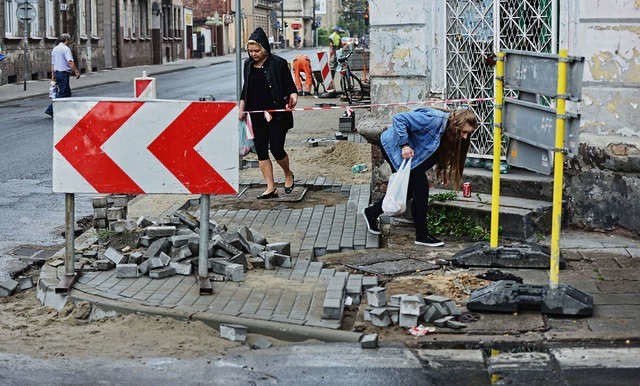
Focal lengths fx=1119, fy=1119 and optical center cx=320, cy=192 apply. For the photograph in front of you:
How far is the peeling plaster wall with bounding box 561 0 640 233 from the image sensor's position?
930cm

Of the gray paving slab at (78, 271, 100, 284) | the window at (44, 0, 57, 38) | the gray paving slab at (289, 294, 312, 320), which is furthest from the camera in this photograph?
the window at (44, 0, 57, 38)

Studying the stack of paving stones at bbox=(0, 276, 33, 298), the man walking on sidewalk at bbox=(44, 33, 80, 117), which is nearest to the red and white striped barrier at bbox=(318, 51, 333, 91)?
the man walking on sidewalk at bbox=(44, 33, 80, 117)

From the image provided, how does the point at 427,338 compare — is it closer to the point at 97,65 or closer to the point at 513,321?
the point at 513,321

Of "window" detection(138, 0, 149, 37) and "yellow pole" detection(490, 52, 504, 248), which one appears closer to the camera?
"yellow pole" detection(490, 52, 504, 248)

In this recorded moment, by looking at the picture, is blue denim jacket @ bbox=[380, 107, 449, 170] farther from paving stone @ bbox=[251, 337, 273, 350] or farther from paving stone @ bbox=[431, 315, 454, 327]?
paving stone @ bbox=[251, 337, 273, 350]

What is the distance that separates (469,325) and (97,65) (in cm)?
4780

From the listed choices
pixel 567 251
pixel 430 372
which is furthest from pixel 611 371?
pixel 567 251

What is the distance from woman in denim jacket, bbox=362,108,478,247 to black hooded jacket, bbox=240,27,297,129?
2.90 m

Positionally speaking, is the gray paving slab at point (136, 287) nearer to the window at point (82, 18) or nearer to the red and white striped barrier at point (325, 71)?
the red and white striped barrier at point (325, 71)

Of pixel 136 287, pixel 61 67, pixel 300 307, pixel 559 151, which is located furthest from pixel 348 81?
pixel 559 151

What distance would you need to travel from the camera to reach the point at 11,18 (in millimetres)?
39531

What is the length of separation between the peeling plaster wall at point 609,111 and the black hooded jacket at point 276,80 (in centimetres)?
371

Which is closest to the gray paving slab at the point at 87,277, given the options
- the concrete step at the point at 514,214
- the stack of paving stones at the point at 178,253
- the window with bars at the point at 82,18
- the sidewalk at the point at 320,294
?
the sidewalk at the point at 320,294

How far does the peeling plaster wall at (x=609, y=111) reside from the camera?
9297 mm
